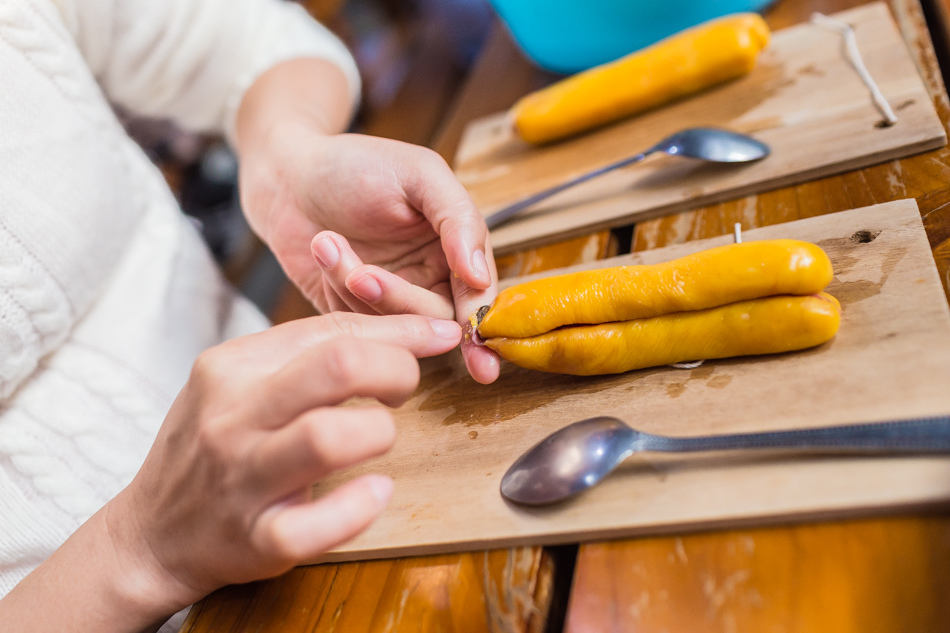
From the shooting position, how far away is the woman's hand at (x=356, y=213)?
37.6 inches

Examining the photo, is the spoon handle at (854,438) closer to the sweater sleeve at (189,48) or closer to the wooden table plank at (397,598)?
the wooden table plank at (397,598)

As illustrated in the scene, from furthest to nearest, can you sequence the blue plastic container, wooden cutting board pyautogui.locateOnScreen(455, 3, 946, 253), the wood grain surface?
the blue plastic container, wooden cutting board pyautogui.locateOnScreen(455, 3, 946, 253), the wood grain surface

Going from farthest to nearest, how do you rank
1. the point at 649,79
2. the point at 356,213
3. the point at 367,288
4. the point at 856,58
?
the point at 649,79 < the point at 856,58 < the point at 356,213 < the point at 367,288

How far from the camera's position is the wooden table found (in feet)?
1.84

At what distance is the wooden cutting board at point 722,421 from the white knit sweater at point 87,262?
1.67 feet

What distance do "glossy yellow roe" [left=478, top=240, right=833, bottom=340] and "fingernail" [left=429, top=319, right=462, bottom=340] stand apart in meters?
0.05

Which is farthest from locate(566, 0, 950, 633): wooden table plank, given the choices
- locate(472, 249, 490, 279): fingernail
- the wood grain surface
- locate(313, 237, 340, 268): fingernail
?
locate(313, 237, 340, 268): fingernail

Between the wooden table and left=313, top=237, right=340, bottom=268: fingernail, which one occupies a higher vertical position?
left=313, top=237, right=340, bottom=268: fingernail

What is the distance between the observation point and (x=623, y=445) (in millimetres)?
702

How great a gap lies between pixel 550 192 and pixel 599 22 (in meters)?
0.67

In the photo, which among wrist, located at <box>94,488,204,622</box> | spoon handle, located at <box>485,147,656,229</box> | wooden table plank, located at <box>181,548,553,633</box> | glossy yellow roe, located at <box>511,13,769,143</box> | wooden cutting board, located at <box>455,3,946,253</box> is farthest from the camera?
glossy yellow roe, located at <box>511,13,769,143</box>

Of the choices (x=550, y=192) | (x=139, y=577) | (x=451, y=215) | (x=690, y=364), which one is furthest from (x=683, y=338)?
(x=139, y=577)

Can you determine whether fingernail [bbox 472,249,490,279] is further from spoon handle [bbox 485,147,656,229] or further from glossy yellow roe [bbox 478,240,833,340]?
spoon handle [bbox 485,147,656,229]

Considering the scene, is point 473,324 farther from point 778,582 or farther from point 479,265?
point 778,582
